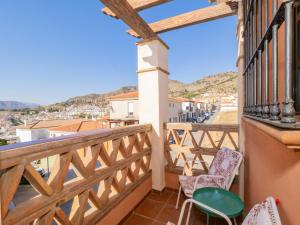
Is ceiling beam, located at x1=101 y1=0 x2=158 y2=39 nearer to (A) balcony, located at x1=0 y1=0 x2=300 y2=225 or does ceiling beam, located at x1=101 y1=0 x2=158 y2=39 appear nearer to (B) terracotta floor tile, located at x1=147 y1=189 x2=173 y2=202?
(A) balcony, located at x1=0 y1=0 x2=300 y2=225

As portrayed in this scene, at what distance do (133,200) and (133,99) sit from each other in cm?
1528

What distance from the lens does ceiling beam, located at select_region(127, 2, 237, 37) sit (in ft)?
7.88

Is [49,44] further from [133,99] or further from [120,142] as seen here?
[120,142]

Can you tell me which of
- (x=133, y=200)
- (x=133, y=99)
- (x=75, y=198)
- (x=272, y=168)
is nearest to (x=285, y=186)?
(x=272, y=168)

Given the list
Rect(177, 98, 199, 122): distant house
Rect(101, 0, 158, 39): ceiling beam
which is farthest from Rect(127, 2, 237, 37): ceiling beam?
Rect(177, 98, 199, 122): distant house

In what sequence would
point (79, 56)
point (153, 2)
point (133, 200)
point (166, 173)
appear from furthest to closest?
point (79, 56) < point (166, 173) < point (133, 200) < point (153, 2)

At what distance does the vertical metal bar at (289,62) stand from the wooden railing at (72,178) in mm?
1407

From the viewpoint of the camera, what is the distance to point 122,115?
18.1m

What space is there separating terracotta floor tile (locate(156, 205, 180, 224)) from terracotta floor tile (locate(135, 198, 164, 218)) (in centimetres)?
7

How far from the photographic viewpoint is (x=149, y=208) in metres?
2.48

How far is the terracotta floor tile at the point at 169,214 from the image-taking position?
2219 millimetres

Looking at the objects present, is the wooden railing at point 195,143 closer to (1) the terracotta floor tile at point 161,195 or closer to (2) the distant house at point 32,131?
(1) the terracotta floor tile at point 161,195

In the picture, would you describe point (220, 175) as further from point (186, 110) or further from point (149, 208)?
point (186, 110)

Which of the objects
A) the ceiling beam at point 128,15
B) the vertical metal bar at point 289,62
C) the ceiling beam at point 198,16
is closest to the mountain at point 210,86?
the ceiling beam at point 198,16
